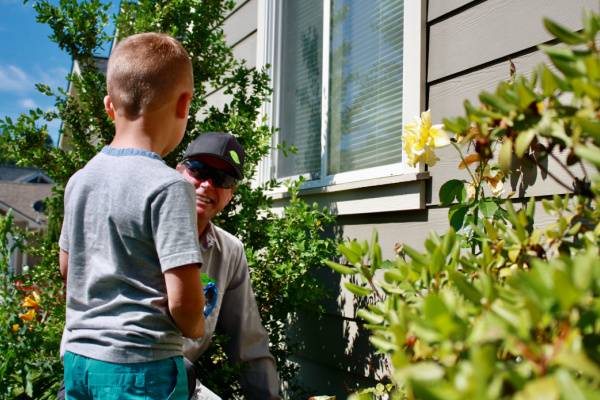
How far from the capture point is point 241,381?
2.40 metres

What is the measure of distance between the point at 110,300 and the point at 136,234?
0.60ft

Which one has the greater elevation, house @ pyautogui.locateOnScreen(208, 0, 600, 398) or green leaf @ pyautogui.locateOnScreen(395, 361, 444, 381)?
house @ pyautogui.locateOnScreen(208, 0, 600, 398)

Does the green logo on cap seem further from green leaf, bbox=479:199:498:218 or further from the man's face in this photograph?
green leaf, bbox=479:199:498:218

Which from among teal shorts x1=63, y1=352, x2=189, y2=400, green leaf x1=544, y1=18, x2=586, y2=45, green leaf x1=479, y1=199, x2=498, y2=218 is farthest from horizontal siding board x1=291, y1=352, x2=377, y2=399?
green leaf x1=544, y1=18, x2=586, y2=45

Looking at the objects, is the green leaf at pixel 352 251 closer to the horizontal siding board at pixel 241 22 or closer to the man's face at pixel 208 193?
the man's face at pixel 208 193

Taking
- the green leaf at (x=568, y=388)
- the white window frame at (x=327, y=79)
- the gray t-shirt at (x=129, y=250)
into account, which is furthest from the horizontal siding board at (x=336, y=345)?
the green leaf at (x=568, y=388)

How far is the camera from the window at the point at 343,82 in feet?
8.56

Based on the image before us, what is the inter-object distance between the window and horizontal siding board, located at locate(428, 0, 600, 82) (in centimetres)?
10

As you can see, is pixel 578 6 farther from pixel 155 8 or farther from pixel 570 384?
pixel 155 8

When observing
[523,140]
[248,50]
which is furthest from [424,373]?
[248,50]

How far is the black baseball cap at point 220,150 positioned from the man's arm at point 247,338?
36 centimetres

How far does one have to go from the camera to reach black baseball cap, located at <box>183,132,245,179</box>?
7.36ft

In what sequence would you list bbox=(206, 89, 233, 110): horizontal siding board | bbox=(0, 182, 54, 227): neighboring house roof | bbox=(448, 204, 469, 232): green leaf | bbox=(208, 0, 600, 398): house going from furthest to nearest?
bbox=(0, 182, 54, 227): neighboring house roof, bbox=(206, 89, 233, 110): horizontal siding board, bbox=(208, 0, 600, 398): house, bbox=(448, 204, 469, 232): green leaf

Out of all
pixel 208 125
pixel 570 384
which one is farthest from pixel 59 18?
pixel 570 384
